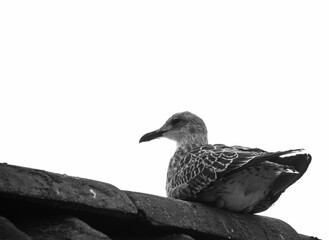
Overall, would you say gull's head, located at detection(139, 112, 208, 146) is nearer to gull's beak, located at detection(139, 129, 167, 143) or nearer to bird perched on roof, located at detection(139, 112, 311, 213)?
gull's beak, located at detection(139, 129, 167, 143)

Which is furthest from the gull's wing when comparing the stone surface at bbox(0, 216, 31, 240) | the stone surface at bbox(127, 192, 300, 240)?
the stone surface at bbox(0, 216, 31, 240)

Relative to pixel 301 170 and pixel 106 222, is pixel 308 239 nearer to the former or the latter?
pixel 301 170

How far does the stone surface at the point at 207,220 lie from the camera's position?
10.8 ft

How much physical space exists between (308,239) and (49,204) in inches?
74.5

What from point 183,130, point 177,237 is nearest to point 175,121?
point 183,130

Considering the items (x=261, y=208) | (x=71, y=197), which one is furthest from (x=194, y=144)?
(x=71, y=197)

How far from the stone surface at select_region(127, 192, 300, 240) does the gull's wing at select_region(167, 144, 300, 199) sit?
1.40 ft

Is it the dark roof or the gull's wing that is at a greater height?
the gull's wing

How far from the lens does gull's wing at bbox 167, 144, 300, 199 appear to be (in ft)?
15.0

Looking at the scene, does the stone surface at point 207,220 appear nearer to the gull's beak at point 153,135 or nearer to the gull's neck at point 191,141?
the gull's neck at point 191,141

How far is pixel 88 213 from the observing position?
3025 millimetres

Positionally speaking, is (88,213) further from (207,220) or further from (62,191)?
(207,220)

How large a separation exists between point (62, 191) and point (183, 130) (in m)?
3.98

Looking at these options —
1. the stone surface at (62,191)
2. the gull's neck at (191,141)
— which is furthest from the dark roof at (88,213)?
the gull's neck at (191,141)
